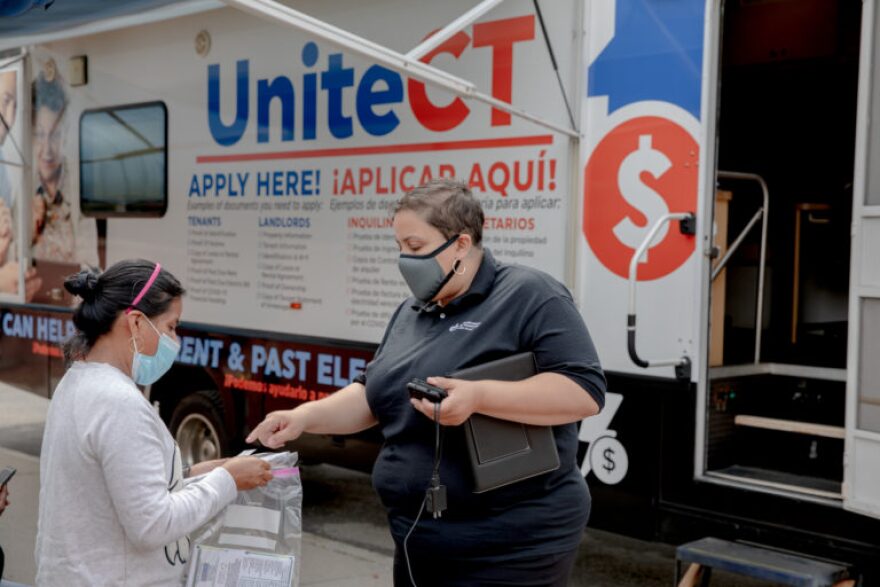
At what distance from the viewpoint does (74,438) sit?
86.6 inches

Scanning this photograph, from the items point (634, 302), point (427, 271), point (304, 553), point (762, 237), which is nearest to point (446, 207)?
point (427, 271)

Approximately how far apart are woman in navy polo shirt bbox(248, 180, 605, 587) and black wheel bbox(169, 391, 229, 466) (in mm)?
4107

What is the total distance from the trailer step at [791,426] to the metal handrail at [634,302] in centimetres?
86

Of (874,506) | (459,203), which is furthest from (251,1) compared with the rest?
(874,506)

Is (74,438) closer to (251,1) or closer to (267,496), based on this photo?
(267,496)

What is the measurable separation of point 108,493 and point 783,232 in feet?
15.8

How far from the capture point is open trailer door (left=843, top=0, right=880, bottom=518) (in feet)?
12.8

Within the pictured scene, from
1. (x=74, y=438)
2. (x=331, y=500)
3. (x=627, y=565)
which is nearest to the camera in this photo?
(x=74, y=438)

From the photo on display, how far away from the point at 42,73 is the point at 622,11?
499 cm

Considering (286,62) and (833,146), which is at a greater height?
(286,62)

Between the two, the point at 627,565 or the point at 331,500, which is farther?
the point at 331,500

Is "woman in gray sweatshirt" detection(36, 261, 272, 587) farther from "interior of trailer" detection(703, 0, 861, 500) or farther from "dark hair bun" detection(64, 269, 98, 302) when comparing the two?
"interior of trailer" detection(703, 0, 861, 500)

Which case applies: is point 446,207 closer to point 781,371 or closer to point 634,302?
point 634,302

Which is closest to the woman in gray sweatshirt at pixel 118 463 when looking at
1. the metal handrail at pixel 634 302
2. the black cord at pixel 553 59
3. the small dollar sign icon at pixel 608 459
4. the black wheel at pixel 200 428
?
the metal handrail at pixel 634 302
